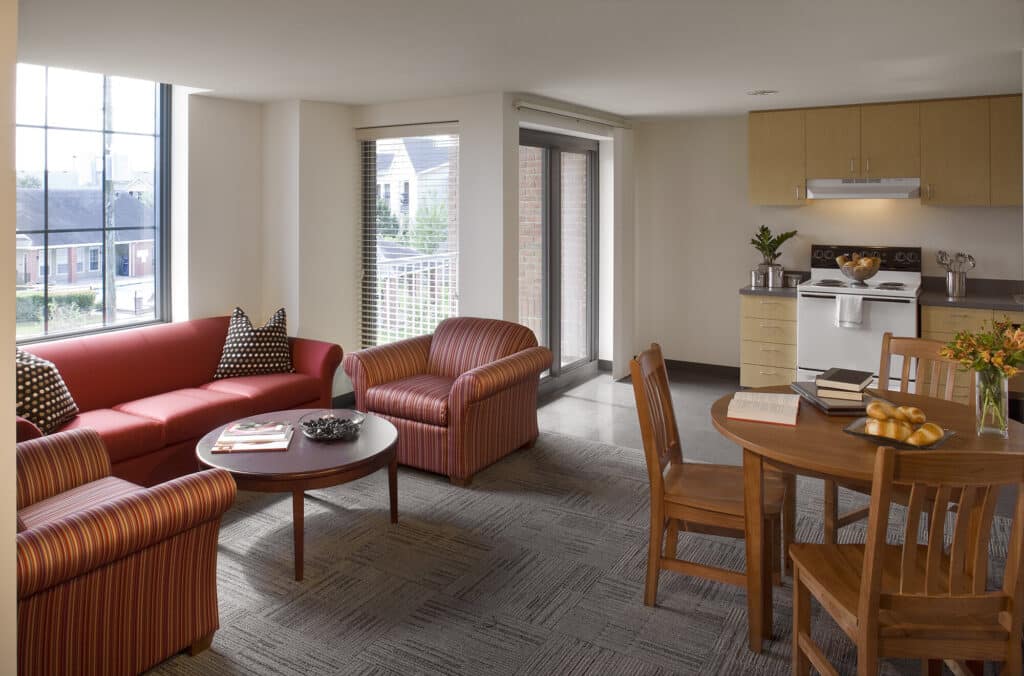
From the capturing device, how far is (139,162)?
519 centimetres

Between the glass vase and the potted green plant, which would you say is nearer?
the glass vase

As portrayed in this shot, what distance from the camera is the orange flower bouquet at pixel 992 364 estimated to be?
243 cm

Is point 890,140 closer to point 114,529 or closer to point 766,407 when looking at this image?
point 766,407

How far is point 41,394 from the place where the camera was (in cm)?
385

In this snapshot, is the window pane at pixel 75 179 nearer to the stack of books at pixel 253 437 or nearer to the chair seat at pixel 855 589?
the stack of books at pixel 253 437

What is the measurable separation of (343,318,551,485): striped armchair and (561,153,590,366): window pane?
1.89 metres

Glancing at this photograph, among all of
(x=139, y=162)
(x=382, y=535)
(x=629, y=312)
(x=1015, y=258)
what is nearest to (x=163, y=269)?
(x=139, y=162)

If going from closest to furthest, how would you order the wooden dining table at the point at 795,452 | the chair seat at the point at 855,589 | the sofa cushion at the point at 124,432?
the chair seat at the point at 855,589 → the wooden dining table at the point at 795,452 → the sofa cushion at the point at 124,432

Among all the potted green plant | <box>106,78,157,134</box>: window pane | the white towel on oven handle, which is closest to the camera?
<box>106,78,157,134</box>: window pane

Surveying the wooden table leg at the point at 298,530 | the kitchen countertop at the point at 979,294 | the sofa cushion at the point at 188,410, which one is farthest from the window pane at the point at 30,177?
the kitchen countertop at the point at 979,294

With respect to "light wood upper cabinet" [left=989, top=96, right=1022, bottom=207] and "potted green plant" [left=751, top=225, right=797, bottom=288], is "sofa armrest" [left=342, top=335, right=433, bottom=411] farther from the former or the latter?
"light wood upper cabinet" [left=989, top=96, right=1022, bottom=207]

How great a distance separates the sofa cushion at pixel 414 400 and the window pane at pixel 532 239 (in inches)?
69.3

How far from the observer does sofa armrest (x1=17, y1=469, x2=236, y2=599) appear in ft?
6.98

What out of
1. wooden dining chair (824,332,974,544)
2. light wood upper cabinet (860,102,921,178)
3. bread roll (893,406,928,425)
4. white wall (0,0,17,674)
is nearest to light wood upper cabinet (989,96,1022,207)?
light wood upper cabinet (860,102,921,178)
